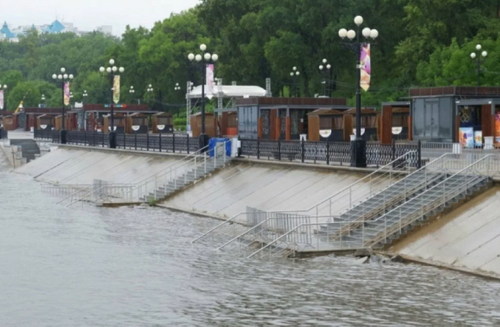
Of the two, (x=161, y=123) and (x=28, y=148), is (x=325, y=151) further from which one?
(x=161, y=123)

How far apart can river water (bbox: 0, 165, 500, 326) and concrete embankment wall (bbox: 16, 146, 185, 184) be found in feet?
79.6

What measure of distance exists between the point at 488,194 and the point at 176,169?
25.7 metres

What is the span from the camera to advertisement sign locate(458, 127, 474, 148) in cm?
5147

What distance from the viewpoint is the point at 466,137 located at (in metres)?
51.9

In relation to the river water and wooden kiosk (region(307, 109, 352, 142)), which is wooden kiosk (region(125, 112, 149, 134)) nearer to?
wooden kiosk (region(307, 109, 352, 142))

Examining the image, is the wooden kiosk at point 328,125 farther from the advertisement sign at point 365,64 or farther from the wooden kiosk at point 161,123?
the wooden kiosk at point 161,123

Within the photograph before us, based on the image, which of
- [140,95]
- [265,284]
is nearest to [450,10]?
[265,284]

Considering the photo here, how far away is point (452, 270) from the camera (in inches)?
1133

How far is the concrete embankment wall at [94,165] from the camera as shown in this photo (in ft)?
204

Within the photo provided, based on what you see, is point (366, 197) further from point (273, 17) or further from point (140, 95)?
point (140, 95)

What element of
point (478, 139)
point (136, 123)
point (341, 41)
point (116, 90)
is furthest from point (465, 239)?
point (136, 123)

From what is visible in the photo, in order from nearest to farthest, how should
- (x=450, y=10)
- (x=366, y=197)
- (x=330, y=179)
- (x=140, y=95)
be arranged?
(x=366, y=197), (x=330, y=179), (x=450, y=10), (x=140, y=95)

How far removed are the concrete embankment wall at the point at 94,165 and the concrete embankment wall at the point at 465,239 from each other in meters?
29.9

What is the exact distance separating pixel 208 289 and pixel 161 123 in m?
76.3
